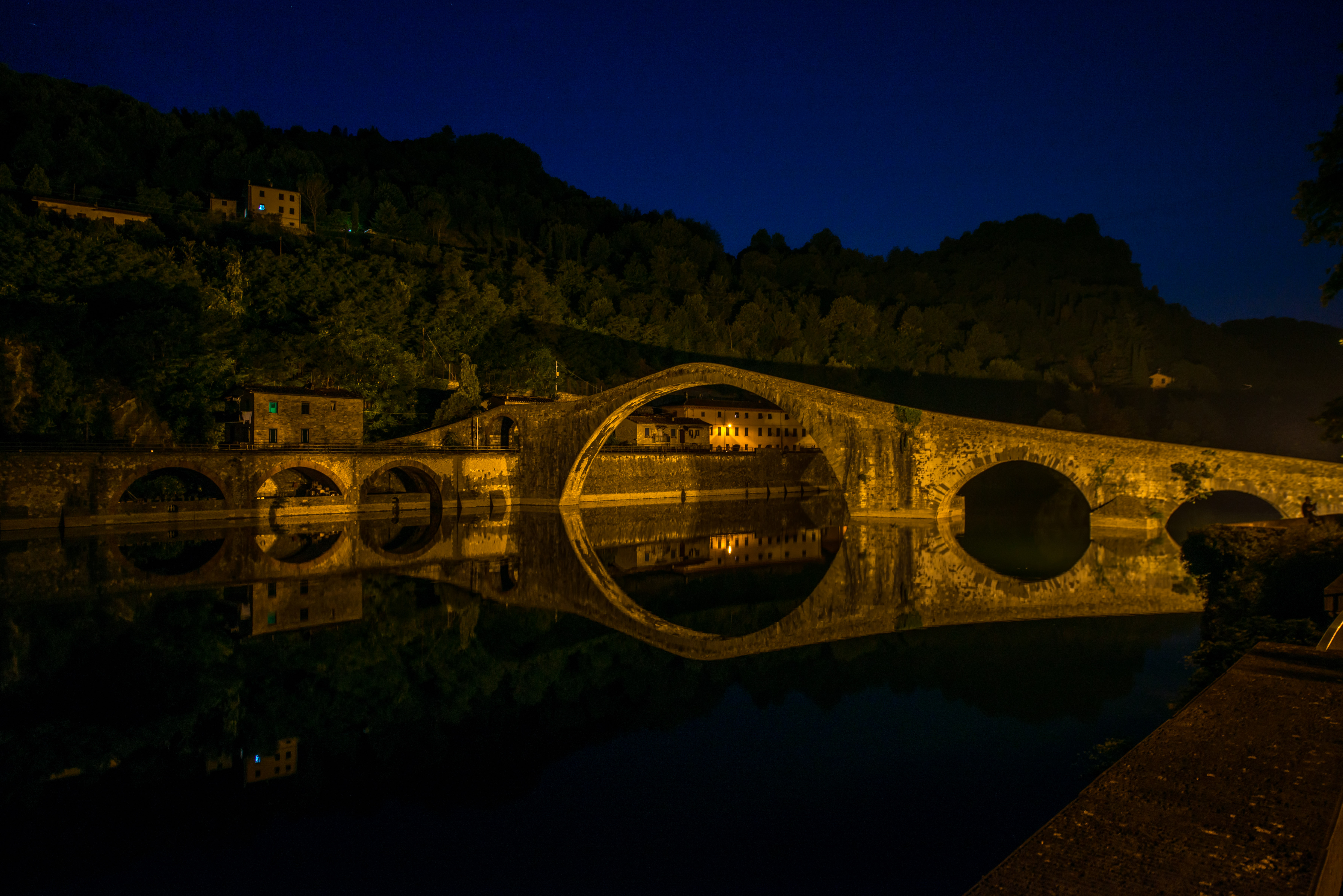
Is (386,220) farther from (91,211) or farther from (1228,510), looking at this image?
(1228,510)

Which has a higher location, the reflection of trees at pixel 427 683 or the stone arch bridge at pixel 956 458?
the stone arch bridge at pixel 956 458

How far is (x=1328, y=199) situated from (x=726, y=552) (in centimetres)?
1506

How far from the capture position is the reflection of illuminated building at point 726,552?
19438 mm

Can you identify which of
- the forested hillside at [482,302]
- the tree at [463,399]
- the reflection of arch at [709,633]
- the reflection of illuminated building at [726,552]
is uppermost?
the forested hillside at [482,302]

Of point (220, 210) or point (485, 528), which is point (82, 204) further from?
point (485, 528)

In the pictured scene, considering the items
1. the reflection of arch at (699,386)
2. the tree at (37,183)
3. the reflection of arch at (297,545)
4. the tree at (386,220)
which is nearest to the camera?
the reflection of arch at (297,545)

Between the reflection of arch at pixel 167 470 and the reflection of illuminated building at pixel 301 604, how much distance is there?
1155cm

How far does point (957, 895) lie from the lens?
477 cm

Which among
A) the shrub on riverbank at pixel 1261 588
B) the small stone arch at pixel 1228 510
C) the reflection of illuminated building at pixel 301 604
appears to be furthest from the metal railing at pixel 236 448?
the shrub on riverbank at pixel 1261 588

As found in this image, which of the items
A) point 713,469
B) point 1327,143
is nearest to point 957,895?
point 1327,143

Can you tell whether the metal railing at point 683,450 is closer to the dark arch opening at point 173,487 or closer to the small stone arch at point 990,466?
the small stone arch at point 990,466

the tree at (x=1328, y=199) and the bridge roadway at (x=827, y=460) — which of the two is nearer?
the tree at (x=1328, y=199)

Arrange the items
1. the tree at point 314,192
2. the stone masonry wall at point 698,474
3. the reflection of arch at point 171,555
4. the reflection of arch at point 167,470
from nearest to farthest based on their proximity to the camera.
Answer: the reflection of arch at point 171,555
the reflection of arch at point 167,470
the stone masonry wall at point 698,474
the tree at point 314,192

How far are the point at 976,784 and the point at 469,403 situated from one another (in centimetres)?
3370
